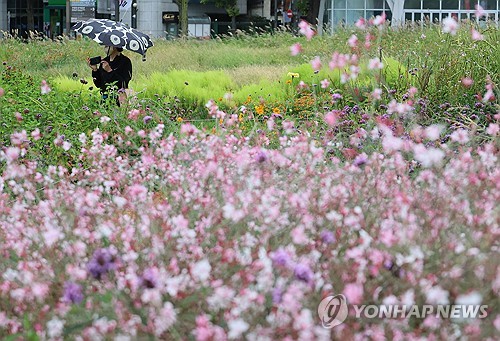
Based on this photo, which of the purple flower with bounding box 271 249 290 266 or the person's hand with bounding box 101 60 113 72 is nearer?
the purple flower with bounding box 271 249 290 266

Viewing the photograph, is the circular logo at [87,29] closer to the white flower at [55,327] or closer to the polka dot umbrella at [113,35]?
the polka dot umbrella at [113,35]

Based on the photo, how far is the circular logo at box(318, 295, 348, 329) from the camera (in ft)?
9.68

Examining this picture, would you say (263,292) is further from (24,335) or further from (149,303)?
(24,335)

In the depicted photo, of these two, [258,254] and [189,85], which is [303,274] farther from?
[189,85]

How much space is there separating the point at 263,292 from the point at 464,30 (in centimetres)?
872

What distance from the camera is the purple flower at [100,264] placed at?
118 inches

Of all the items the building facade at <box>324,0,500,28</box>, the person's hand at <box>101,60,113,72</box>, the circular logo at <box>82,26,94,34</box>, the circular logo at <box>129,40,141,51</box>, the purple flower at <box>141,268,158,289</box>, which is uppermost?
the building facade at <box>324,0,500,28</box>

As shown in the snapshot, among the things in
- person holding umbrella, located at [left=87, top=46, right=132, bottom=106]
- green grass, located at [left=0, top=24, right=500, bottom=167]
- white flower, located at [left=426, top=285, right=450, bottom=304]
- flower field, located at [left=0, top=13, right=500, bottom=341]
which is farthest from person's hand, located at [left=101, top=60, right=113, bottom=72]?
white flower, located at [left=426, top=285, right=450, bottom=304]

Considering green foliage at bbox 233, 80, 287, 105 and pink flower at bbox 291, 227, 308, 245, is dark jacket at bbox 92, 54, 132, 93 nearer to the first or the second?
green foliage at bbox 233, 80, 287, 105

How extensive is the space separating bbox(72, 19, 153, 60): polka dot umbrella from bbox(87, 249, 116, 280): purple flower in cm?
754

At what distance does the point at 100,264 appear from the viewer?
3008mm

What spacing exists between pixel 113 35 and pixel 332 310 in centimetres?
799

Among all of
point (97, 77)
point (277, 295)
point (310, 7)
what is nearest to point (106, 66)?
point (97, 77)

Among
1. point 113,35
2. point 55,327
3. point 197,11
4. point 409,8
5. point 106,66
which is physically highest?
point 197,11
